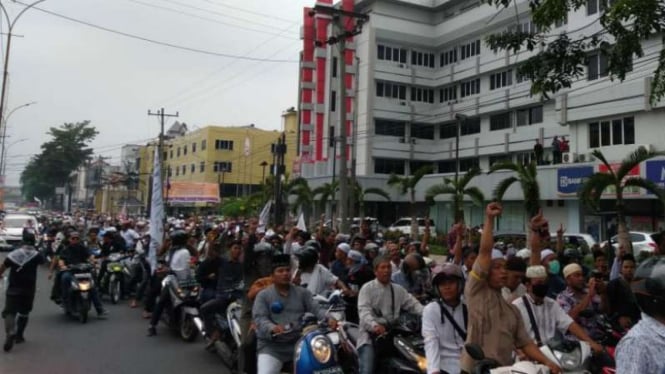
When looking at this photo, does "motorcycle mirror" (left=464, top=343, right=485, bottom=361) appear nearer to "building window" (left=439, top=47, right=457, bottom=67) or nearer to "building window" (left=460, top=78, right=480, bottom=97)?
"building window" (left=460, top=78, right=480, bottom=97)

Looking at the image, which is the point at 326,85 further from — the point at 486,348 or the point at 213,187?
the point at 486,348

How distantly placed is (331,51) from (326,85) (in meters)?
2.99

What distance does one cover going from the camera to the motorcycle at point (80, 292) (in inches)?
373

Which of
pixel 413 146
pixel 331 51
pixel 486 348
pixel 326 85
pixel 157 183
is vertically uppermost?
pixel 331 51

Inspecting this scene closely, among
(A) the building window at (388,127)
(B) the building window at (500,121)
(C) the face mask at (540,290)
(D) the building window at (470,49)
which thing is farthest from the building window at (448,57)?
(C) the face mask at (540,290)

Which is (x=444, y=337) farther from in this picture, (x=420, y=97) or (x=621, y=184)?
(x=420, y=97)

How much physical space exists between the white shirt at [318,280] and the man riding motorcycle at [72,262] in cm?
504

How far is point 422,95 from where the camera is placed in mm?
47906

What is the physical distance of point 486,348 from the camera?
343cm

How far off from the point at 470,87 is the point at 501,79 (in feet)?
12.1

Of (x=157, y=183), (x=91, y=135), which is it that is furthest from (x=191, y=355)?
(x=91, y=135)

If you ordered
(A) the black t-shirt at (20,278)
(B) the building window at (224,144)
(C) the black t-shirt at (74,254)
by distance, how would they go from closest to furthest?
(A) the black t-shirt at (20,278), (C) the black t-shirt at (74,254), (B) the building window at (224,144)

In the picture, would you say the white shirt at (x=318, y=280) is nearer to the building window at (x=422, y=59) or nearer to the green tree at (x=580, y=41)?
the green tree at (x=580, y=41)

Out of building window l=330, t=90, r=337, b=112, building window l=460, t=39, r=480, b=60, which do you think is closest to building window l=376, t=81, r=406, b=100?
building window l=330, t=90, r=337, b=112
